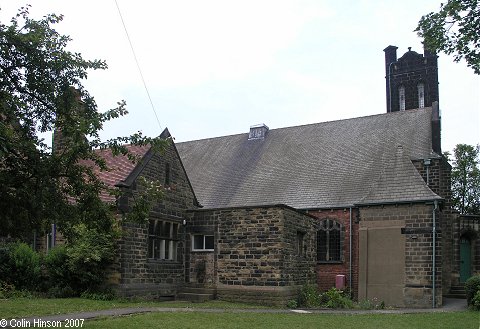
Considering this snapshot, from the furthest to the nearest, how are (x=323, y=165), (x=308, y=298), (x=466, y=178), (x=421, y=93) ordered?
(x=466, y=178), (x=421, y=93), (x=323, y=165), (x=308, y=298)

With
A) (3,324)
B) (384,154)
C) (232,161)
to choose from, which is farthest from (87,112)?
(232,161)

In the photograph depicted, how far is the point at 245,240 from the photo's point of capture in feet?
69.7

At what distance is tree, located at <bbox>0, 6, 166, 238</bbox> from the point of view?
11.3 m

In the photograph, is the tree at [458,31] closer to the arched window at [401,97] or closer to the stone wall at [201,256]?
the stone wall at [201,256]

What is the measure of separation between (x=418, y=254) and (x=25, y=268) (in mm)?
16071

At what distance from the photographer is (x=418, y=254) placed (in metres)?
22.9

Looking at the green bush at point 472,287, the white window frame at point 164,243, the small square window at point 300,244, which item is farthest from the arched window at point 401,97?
the white window frame at point 164,243

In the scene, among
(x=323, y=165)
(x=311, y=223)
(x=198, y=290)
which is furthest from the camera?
(x=323, y=165)

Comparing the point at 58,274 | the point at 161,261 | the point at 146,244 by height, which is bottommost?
the point at 58,274

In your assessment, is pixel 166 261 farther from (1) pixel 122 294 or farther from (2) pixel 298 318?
(2) pixel 298 318

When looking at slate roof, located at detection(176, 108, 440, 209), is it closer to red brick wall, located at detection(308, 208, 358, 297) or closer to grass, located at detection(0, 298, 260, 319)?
red brick wall, located at detection(308, 208, 358, 297)

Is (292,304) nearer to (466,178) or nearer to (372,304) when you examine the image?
(372,304)

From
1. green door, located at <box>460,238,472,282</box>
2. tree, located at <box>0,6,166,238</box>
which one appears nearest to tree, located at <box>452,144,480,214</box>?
green door, located at <box>460,238,472,282</box>

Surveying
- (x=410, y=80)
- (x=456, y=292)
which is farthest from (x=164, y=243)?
(x=410, y=80)
